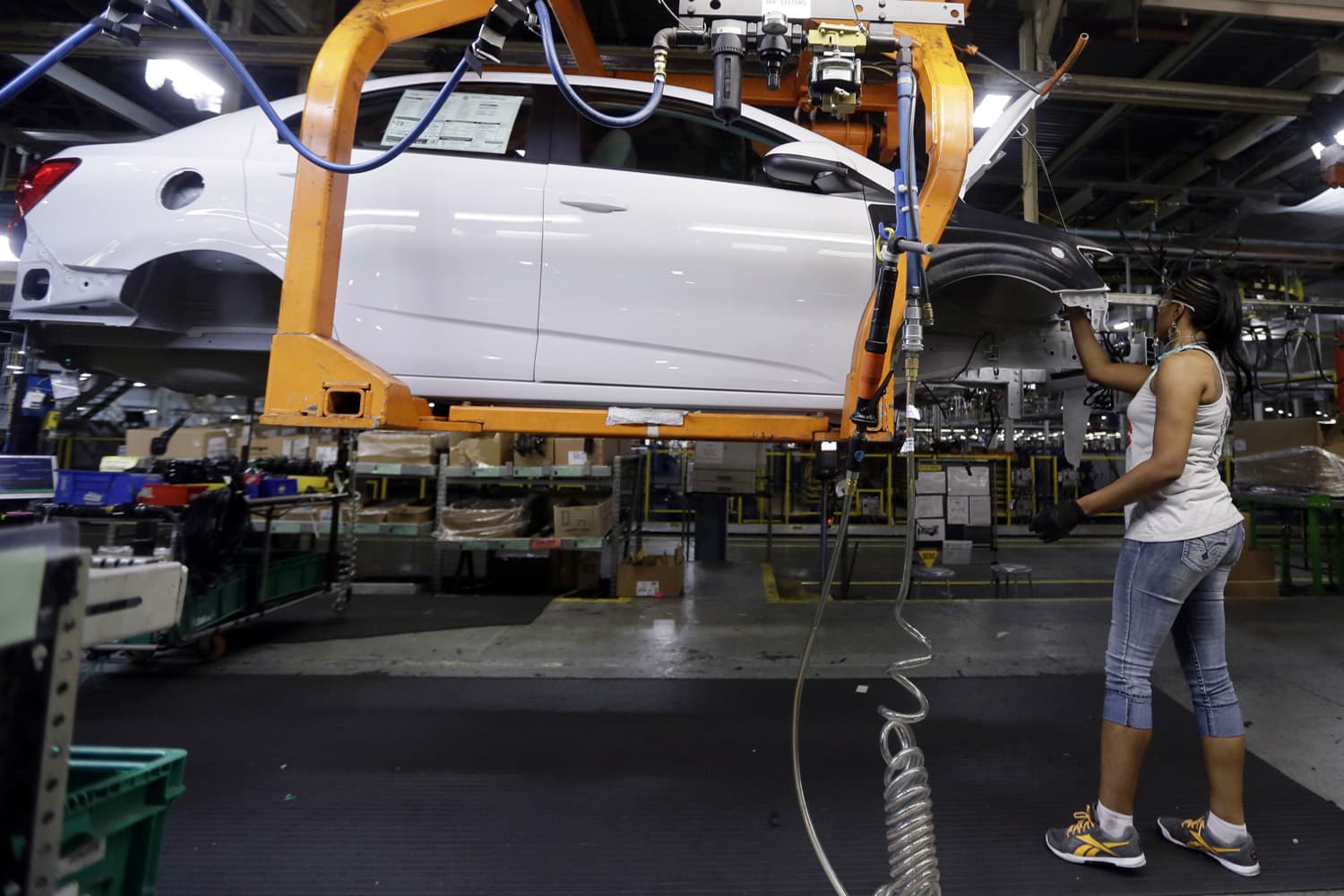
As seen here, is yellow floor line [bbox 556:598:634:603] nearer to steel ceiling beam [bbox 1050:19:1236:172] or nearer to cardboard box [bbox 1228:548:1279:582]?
cardboard box [bbox 1228:548:1279:582]

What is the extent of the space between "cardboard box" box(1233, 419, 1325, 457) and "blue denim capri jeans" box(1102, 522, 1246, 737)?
4.48 meters

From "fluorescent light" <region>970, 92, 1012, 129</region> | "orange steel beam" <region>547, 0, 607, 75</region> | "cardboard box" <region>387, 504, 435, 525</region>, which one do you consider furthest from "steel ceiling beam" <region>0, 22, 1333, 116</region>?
"cardboard box" <region>387, 504, 435, 525</region>

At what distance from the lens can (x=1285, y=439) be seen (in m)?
4.50

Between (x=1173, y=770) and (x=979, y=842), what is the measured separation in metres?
0.87

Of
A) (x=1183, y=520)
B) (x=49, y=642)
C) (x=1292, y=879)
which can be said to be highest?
(x=1183, y=520)

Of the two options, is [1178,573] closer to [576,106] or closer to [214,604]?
[576,106]

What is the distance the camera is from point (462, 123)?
1868 mm

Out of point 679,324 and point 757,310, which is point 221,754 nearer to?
point 679,324

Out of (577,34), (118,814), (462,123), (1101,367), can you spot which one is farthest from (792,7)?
(118,814)

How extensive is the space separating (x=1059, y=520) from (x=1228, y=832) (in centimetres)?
86

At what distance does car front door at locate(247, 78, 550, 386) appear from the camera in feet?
5.79

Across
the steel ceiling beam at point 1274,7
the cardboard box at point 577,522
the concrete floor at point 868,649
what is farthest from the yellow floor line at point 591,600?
the steel ceiling beam at point 1274,7

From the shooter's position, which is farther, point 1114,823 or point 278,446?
point 278,446

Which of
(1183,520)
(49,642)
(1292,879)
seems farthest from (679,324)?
(1292,879)
